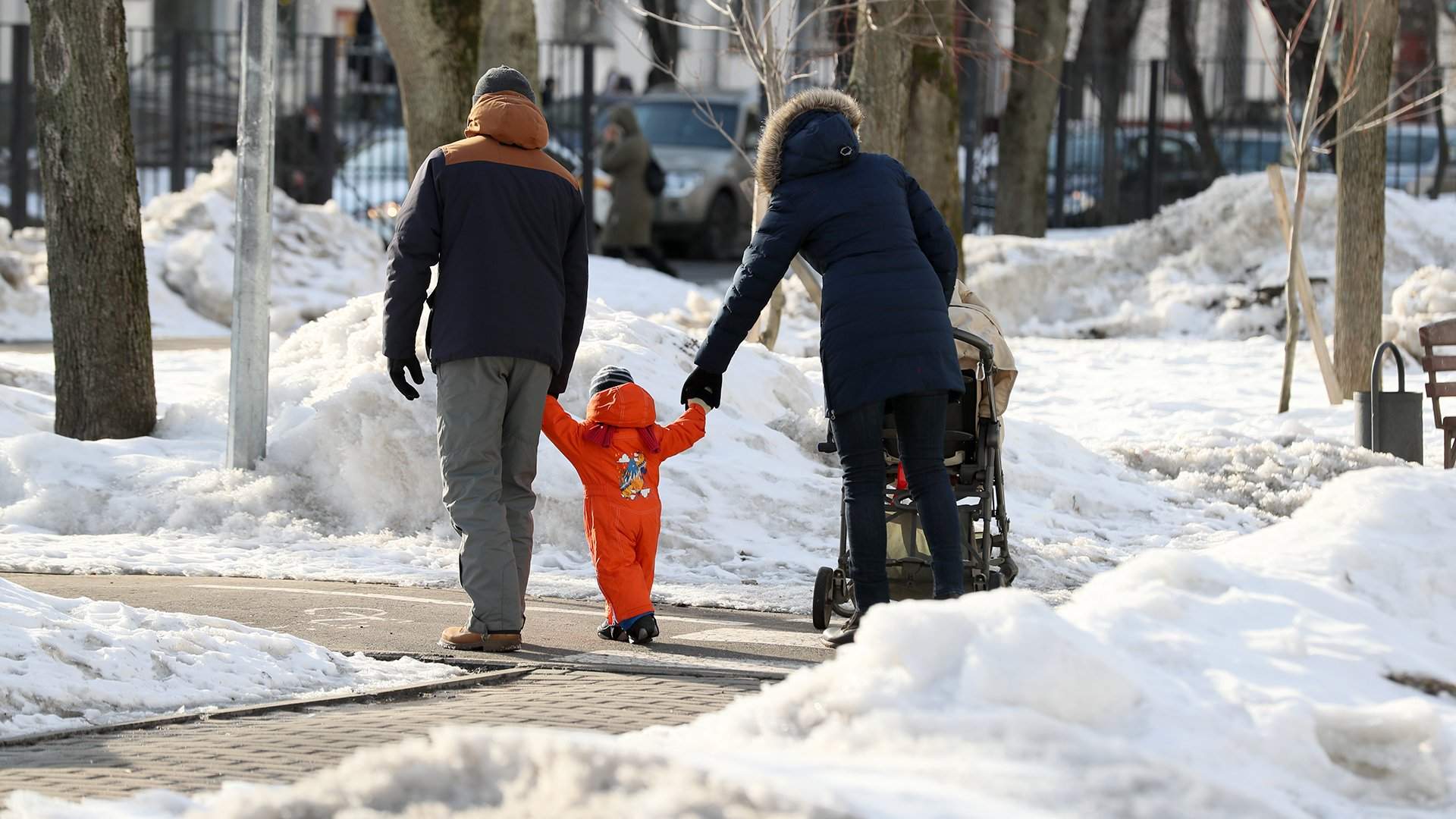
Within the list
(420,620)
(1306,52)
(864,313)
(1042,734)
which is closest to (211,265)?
(420,620)

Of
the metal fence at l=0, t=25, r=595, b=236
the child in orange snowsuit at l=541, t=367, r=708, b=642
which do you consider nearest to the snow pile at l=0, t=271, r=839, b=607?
the child in orange snowsuit at l=541, t=367, r=708, b=642

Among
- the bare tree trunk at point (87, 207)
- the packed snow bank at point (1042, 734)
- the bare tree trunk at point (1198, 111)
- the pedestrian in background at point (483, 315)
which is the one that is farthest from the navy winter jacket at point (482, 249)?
the bare tree trunk at point (1198, 111)

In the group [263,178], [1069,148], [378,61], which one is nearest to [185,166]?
[378,61]

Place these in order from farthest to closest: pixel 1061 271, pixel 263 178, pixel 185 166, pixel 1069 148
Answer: pixel 1069 148, pixel 185 166, pixel 1061 271, pixel 263 178

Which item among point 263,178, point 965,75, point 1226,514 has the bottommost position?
point 1226,514

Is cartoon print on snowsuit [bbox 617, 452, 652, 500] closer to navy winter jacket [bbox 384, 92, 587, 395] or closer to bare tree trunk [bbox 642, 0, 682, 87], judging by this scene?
navy winter jacket [bbox 384, 92, 587, 395]

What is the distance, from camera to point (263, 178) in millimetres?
9414

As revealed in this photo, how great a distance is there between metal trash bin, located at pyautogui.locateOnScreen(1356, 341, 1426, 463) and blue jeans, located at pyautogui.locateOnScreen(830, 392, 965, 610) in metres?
5.38

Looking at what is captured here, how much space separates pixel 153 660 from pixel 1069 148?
21.3 metres

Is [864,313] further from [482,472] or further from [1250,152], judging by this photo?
[1250,152]

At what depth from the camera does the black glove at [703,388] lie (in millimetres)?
6215

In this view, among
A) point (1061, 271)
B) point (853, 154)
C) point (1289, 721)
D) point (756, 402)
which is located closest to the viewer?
point (1289, 721)

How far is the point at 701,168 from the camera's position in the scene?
2344 cm

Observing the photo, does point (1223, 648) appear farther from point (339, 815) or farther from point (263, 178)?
point (263, 178)
